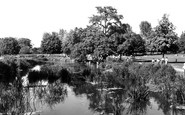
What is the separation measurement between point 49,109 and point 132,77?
34.1ft

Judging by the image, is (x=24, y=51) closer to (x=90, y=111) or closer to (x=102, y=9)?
(x=102, y=9)

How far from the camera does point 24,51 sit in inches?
3674

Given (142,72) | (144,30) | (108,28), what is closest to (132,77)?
(142,72)

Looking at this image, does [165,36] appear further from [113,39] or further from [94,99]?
[94,99]

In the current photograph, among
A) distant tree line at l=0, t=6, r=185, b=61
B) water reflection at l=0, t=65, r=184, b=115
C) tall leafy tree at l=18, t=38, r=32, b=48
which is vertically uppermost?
tall leafy tree at l=18, t=38, r=32, b=48

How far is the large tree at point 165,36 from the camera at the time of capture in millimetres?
38219

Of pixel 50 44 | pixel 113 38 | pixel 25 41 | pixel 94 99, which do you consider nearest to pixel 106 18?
pixel 113 38

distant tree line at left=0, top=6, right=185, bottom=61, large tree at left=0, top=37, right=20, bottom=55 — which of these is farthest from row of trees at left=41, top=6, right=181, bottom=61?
large tree at left=0, top=37, right=20, bottom=55

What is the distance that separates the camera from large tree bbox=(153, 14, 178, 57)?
38.2 metres

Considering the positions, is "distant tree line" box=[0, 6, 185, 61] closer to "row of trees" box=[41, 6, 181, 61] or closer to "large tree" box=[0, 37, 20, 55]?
"row of trees" box=[41, 6, 181, 61]

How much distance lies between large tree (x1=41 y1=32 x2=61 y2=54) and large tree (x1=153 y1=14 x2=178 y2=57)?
61464 mm

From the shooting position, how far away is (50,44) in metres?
94.9

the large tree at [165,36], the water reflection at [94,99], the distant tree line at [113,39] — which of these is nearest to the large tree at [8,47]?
the distant tree line at [113,39]

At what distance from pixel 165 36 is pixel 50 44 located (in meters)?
63.9
